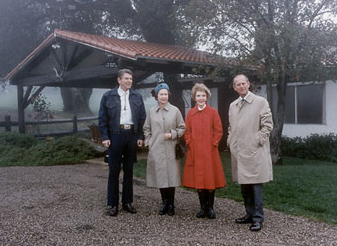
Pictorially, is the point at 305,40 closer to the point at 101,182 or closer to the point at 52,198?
the point at 101,182

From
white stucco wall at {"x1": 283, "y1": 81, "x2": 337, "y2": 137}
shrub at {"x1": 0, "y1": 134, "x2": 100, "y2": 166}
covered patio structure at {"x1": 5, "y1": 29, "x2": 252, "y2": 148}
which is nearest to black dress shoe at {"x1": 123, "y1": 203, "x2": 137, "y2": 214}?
covered patio structure at {"x1": 5, "y1": 29, "x2": 252, "y2": 148}

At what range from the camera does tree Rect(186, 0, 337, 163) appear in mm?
7773

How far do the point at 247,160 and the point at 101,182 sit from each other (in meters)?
3.60

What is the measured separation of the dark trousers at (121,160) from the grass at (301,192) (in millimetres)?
1674

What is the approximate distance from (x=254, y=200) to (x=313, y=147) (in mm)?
7106

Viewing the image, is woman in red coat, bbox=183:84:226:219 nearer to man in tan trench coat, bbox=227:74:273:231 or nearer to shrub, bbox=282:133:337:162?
man in tan trench coat, bbox=227:74:273:231

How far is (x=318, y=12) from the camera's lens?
8.32 m

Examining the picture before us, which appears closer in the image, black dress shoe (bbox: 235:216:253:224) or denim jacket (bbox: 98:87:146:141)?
black dress shoe (bbox: 235:216:253:224)

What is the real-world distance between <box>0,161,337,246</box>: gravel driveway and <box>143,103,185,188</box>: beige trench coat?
47cm

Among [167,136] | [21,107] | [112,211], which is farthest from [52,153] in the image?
[167,136]

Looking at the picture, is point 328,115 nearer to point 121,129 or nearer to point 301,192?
point 301,192

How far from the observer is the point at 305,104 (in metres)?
11.2

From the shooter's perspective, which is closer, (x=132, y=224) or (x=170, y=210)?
(x=132, y=224)

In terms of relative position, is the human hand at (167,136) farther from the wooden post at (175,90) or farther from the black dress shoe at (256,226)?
the wooden post at (175,90)
